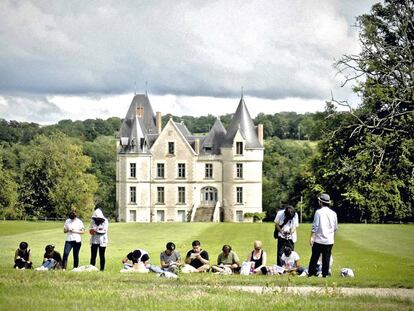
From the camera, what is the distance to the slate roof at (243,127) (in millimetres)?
66375

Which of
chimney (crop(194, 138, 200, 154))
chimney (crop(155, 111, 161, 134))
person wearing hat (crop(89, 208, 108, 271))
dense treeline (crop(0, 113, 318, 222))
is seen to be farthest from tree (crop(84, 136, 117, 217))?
person wearing hat (crop(89, 208, 108, 271))

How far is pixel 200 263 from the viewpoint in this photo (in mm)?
18062

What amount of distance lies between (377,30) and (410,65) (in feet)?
18.1

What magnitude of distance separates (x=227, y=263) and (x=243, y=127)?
1925 inches

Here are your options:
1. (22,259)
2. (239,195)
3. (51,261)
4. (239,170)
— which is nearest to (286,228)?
(51,261)

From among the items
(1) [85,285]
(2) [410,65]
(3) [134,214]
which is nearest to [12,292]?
→ (1) [85,285]

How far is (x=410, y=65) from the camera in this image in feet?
110

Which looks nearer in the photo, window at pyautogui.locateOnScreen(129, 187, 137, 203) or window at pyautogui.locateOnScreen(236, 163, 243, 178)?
window at pyautogui.locateOnScreen(236, 163, 243, 178)

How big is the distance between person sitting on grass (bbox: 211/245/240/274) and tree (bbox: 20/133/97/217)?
5578cm

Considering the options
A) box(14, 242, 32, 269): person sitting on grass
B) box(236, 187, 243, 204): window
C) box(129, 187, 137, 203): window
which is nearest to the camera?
box(14, 242, 32, 269): person sitting on grass

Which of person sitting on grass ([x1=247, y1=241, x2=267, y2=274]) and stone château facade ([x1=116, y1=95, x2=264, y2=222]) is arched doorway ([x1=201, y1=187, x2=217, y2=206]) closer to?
stone château facade ([x1=116, y1=95, x2=264, y2=222])

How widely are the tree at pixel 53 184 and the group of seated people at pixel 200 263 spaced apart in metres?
54.5

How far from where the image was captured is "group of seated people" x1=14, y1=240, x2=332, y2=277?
678 inches

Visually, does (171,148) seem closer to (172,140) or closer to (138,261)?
(172,140)
